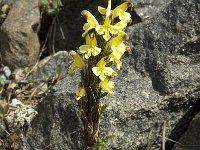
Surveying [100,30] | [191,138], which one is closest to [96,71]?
[100,30]

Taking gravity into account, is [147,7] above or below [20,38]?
above

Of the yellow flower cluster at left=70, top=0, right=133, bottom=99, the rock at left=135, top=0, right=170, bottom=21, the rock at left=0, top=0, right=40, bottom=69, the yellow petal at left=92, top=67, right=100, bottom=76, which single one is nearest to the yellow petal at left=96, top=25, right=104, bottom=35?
the yellow flower cluster at left=70, top=0, right=133, bottom=99

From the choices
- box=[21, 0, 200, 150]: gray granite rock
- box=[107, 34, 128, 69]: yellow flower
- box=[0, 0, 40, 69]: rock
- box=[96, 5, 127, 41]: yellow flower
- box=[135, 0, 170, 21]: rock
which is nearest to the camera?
box=[96, 5, 127, 41]: yellow flower

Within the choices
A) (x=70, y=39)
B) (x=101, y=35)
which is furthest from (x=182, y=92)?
(x=70, y=39)

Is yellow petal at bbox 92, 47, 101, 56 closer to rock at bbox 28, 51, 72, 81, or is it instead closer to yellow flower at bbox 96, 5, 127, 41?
yellow flower at bbox 96, 5, 127, 41

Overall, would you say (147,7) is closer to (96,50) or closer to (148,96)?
(148,96)

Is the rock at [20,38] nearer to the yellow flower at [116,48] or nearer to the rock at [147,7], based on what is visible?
the rock at [147,7]

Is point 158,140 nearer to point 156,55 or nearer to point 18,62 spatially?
point 156,55

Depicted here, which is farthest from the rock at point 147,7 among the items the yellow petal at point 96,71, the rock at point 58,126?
the yellow petal at point 96,71
